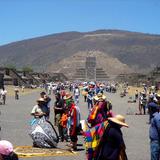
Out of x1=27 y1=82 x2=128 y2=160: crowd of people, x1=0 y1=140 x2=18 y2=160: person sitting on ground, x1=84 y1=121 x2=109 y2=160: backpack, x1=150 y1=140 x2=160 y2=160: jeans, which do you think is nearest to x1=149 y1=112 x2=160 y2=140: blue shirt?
x1=150 y1=140 x2=160 y2=160: jeans

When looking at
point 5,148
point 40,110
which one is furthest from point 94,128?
point 40,110

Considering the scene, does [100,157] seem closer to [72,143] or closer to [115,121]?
[115,121]

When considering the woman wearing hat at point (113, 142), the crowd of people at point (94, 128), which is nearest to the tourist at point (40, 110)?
the crowd of people at point (94, 128)

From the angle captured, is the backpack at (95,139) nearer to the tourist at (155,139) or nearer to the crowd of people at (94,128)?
the crowd of people at (94,128)

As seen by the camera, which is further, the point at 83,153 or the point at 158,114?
the point at 83,153

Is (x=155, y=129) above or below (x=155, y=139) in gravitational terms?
above

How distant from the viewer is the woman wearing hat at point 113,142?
782 cm

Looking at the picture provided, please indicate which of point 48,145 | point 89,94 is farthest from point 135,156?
point 89,94

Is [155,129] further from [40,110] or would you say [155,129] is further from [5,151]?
[40,110]

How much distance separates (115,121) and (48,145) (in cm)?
650

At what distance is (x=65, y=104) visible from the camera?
14922 millimetres

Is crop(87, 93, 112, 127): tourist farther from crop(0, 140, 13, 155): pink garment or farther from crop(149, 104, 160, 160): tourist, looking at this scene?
crop(0, 140, 13, 155): pink garment

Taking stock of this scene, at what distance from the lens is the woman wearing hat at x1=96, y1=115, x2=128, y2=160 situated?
25.7ft

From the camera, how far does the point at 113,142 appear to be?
25.8 feet
